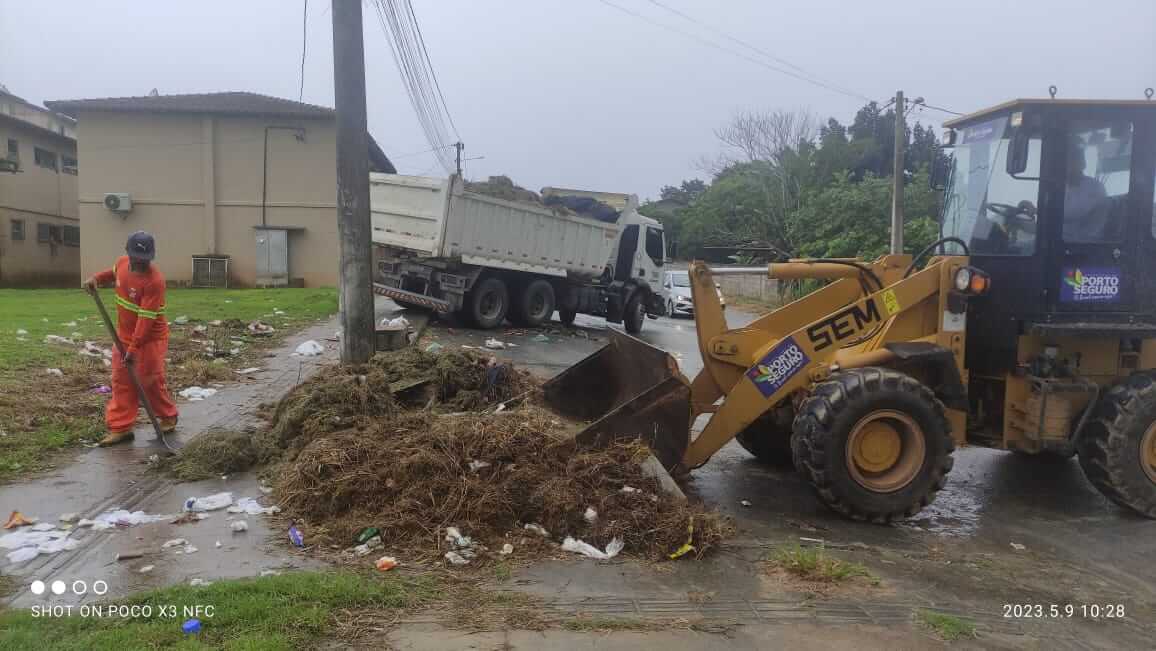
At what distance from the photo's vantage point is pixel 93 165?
25.4 m

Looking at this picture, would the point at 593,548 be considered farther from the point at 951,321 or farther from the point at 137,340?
the point at 137,340

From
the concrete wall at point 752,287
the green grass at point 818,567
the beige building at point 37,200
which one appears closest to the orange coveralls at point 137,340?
the green grass at point 818,567

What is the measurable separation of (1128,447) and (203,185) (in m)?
26.2

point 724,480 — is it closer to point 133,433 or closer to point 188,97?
point 133,433

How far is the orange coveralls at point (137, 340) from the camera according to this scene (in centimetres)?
631

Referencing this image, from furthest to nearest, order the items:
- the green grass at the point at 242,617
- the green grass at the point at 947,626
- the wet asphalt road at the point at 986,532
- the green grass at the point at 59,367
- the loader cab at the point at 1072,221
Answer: the green grass at the point at 59,367, the loader cab at the point at 1072,221, the wet asphalt road at the point at 986,532, the green grass at the point at 947,626, the green grass at the point at 242,617

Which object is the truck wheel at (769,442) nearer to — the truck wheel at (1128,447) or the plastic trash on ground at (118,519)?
the truck wheel at (1128,447)

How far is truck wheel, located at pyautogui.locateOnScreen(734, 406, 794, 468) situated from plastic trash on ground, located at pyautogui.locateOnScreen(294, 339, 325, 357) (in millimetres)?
6342

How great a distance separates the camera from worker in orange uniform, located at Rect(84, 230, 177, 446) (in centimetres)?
630

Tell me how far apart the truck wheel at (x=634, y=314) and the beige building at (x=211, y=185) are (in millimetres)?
11665

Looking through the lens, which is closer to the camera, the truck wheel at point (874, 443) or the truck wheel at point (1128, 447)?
the truck wheel at point (874, 443)

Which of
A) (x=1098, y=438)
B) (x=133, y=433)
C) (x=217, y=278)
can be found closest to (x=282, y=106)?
(x=217, y=278)

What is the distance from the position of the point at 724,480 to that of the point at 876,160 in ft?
127

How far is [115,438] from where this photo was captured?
6281 millimetres
